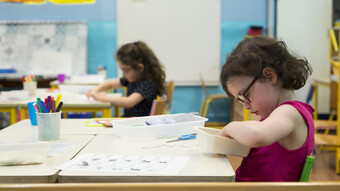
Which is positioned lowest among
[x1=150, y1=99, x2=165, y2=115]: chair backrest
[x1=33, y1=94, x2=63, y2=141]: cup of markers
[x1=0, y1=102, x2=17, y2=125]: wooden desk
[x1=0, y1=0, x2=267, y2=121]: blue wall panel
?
[x1=0, y1=102, x2=17, y2=125]: wooden desk

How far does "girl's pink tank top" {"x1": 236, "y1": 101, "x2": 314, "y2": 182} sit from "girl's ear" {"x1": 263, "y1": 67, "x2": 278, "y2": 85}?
96mm

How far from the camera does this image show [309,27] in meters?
5.06

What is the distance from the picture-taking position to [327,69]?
5027 mm

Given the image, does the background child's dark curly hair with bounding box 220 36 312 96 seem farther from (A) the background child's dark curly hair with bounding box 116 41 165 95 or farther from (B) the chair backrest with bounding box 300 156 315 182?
(A) the background child's dark curly hair with bounding box 116 41 165 95

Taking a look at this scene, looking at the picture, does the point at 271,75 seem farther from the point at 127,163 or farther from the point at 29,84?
the point at 29,84

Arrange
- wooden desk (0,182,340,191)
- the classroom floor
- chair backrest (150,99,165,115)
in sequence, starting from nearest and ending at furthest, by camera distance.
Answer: wooden desk (0,182,340,191), chair backrest (150,99,165,115), the classroom floor

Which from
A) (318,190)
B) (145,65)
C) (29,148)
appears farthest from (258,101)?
(145,65)

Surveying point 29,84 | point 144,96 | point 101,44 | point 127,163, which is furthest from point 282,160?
point 101,44

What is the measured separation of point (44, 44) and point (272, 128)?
474 centimetres

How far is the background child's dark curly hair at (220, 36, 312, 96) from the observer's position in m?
1.19

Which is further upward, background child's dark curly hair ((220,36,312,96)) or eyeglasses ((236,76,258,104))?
background child's dark curly hair ((220,36,312,96))

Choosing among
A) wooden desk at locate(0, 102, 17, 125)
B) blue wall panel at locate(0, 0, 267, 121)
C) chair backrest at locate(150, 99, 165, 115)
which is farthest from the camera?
blue wall panel at locate(0, 0, 267, 121)

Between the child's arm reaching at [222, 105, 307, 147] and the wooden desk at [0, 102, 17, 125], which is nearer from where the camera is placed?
the child's arm reaching at [222, 105, 307, 147]

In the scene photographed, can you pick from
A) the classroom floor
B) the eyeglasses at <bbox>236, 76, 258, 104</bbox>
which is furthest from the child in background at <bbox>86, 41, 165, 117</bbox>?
the eyeglasses at <bbox>236, 76, 258, 104</bbox>
